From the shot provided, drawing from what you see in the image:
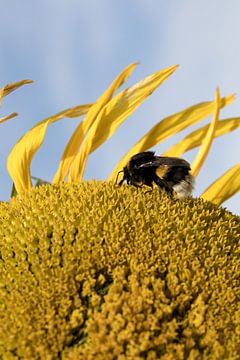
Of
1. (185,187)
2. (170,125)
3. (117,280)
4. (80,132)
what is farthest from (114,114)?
(117,280)

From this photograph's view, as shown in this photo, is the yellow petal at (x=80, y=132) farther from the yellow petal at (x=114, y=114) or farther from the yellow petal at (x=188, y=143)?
the yellow petal at (x=188, y=143)

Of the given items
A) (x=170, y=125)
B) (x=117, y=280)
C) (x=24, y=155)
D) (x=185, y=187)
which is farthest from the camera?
(x=170, y=125)

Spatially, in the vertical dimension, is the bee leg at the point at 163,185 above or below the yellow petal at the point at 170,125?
below

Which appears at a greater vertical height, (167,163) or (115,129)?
(115,129)

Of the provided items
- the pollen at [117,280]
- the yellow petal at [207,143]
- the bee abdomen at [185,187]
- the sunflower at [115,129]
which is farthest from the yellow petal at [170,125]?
the pollen at [117,280]

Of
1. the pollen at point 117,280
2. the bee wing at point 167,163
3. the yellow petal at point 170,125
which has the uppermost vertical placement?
the yellow petal at point 170,125

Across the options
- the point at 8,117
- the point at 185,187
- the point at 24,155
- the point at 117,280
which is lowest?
the point at 117,280

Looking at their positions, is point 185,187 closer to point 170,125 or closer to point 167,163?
point 167,163
